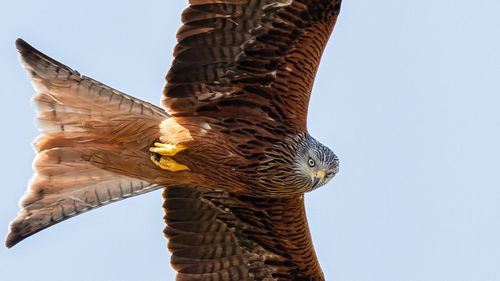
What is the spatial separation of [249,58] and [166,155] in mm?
1432

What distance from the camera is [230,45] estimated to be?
13.7m

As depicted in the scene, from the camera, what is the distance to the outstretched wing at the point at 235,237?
48.0 ft

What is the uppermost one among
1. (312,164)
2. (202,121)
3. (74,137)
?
(202,121)

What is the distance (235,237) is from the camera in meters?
15.0

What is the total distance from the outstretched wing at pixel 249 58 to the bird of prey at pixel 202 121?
1 cm

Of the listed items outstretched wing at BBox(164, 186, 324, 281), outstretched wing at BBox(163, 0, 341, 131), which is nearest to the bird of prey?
outstretched wing at BBox(163, 0, 341, 131)

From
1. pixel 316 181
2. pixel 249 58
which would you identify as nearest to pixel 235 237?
pixel 316 181

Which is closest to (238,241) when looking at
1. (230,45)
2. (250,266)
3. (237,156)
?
(250,266)

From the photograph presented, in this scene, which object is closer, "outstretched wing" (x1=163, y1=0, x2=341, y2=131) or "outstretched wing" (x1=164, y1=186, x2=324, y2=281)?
"outstretched wing" (x1=163, y1=0, x2=341, y2=131)

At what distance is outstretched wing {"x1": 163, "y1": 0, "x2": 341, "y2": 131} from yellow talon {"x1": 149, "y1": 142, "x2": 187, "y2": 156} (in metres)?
0.41

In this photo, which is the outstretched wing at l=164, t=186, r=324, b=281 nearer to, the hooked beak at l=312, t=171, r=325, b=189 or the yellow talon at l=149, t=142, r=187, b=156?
the hooked beak at l=312, t=171, r=325, b=189

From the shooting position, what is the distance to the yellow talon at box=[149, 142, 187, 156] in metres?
13.7

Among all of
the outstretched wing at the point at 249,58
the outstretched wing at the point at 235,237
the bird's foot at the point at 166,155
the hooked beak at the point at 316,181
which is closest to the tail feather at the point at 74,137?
the bird's foot at the point at 166,155

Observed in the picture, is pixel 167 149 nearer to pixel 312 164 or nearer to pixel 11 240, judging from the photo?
pixel 312 164
